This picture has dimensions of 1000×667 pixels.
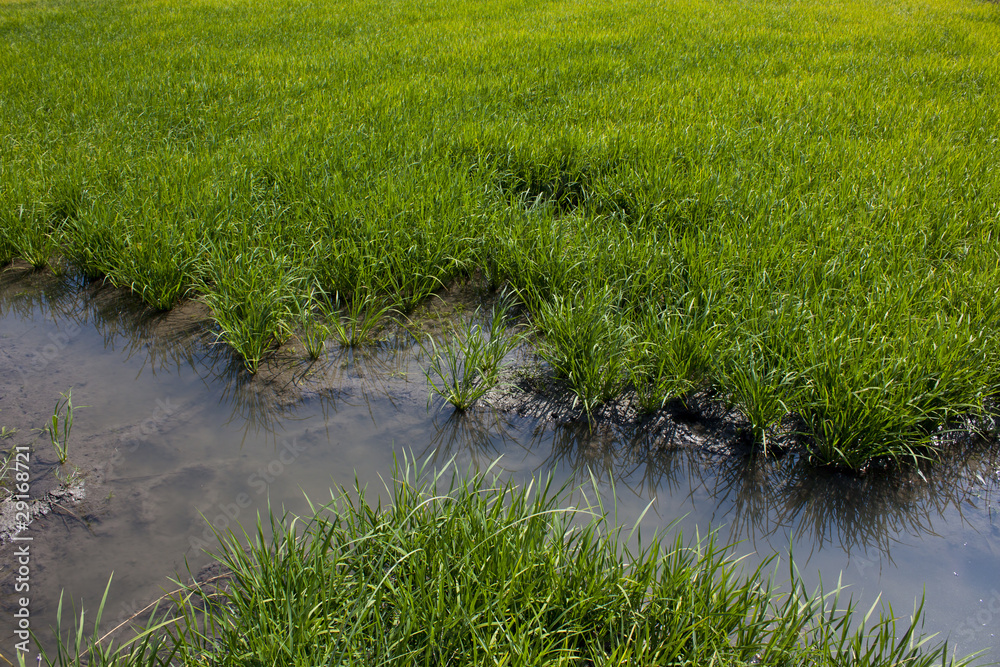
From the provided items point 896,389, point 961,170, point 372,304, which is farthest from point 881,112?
point 372,304

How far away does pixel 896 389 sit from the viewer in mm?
2277

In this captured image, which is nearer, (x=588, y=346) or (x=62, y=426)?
(x=62, y=426)

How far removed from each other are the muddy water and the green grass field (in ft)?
Answer: 0.67

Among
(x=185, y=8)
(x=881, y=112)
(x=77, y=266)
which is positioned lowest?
(x=77, y=266)

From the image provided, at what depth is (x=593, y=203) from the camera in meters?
3.93

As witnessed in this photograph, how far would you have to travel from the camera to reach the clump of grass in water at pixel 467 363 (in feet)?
8.34

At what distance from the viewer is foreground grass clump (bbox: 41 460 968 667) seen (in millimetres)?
1473

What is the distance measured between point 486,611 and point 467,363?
125cm

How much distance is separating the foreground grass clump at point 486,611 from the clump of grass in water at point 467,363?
0.77 metres

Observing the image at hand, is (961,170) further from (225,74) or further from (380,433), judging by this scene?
(225,74)

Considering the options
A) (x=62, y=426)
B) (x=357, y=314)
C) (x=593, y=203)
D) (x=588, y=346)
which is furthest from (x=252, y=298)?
(x=593, y=203)

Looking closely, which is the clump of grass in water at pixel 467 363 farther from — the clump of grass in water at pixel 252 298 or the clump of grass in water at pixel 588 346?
the clump of grass in water at pixel 252 298

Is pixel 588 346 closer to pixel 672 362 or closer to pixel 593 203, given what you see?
pixel 672 362

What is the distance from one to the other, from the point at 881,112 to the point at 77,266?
6306 millimetres
